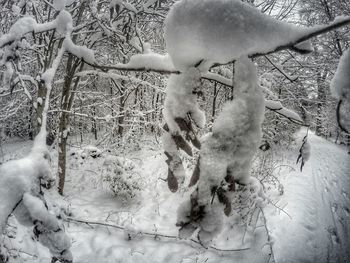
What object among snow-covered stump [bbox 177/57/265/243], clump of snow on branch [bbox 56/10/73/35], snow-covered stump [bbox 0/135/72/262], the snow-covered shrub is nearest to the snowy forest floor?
the snow-covered shrub

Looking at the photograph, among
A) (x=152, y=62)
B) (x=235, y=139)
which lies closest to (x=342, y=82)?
(x=235, y=139)

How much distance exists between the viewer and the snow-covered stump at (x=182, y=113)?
2.56ft

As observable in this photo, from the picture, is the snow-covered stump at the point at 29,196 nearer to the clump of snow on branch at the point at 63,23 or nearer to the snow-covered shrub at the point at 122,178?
the clump of snow on branch at the point at 63,23

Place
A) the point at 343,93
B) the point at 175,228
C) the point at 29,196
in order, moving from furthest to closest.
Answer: the point at 175,228 → the point at 29,196 → the point at 343,93

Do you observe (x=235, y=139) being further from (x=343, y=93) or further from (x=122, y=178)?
(x=122, y=178)

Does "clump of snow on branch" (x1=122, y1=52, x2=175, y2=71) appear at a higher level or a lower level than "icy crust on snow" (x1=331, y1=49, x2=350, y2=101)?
lower

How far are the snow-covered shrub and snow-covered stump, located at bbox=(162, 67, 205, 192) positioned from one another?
6.39 meters

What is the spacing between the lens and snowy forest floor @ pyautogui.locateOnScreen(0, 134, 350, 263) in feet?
16.3

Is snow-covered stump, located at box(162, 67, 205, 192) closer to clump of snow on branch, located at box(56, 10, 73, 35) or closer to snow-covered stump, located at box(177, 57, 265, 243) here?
snow-covered stump, located at box(177, 57, 265, 243)

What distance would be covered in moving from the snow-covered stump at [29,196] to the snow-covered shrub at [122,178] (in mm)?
5990

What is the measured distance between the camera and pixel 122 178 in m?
7.05

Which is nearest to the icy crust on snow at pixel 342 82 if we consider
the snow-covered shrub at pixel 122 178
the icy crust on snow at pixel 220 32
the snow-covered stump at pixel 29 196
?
the icy crust on snow at pixel 220 32

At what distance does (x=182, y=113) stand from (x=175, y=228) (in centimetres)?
563

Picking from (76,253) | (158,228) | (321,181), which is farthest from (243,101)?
(321,181)
